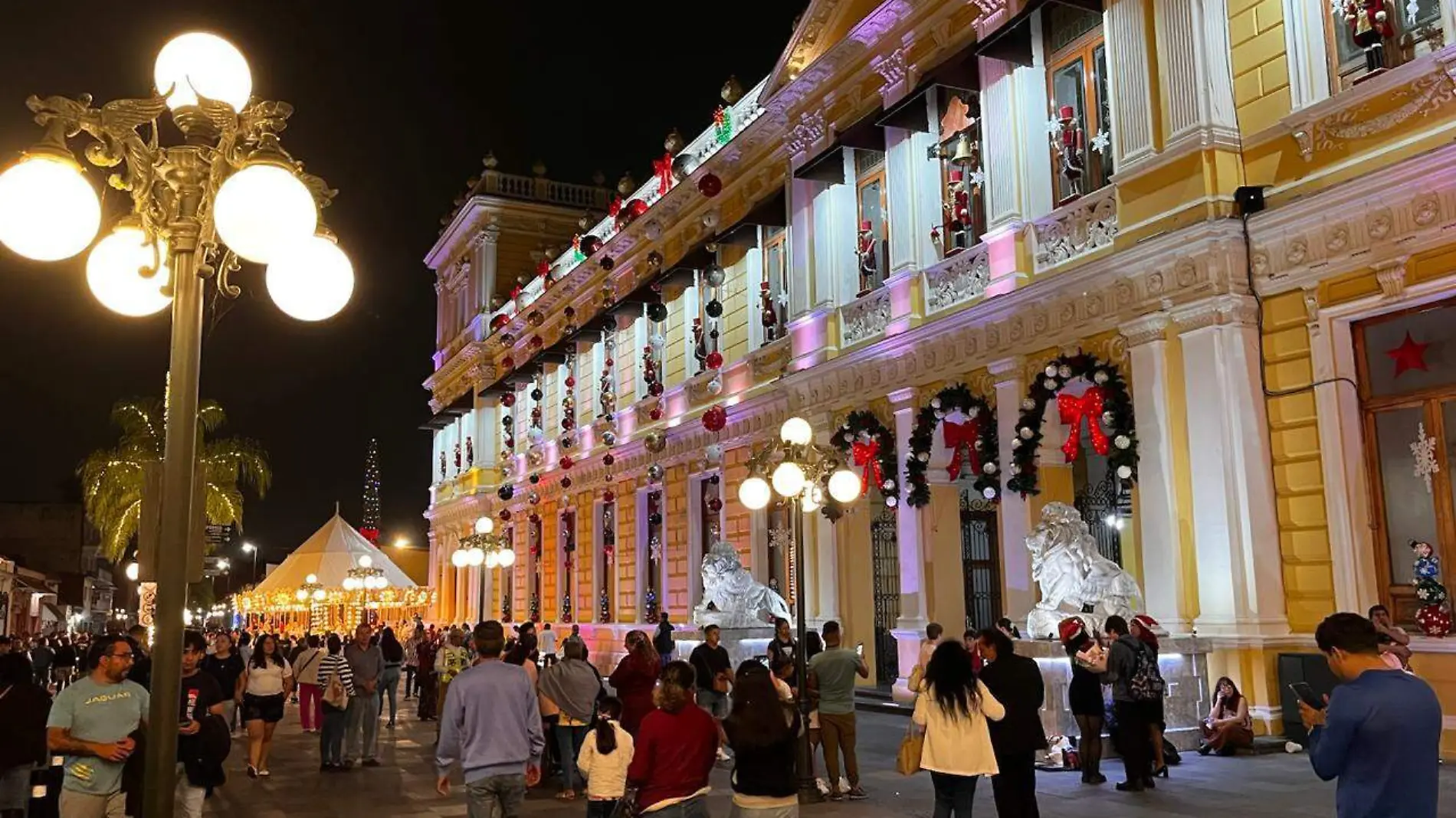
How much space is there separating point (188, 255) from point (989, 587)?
1753 cm

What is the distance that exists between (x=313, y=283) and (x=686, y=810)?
340 centimetres

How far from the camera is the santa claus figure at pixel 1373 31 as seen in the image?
12.4 m

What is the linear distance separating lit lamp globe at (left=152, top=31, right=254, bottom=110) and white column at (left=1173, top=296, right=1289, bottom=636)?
11209 millimetres

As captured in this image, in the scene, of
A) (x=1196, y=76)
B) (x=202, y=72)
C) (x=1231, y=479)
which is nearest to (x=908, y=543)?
(x=1231, y=479)

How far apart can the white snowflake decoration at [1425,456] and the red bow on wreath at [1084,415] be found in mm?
3534

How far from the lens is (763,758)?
250 inches

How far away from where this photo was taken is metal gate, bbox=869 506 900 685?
2141 centimetres

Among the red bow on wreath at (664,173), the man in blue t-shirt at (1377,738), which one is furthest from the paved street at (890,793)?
the red bow on wreath at (664,173)

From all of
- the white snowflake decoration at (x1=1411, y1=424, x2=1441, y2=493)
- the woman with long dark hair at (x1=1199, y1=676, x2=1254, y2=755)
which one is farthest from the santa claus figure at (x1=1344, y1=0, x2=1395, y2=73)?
the woman with long dark hair at (x1=1199, y1=676, x2=1254, y2=755)

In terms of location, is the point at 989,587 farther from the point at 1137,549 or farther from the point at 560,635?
the point at 560,635

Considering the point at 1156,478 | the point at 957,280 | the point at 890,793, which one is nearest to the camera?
the point at 890,793

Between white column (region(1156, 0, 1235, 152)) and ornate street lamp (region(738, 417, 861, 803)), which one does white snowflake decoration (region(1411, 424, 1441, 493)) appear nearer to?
white column (region(1156, 0, 1235, 152))

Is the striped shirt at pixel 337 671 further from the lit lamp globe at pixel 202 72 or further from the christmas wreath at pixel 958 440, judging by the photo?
the lit lamp globe at pixel 202 72

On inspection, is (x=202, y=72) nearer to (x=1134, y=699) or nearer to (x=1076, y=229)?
(x=1134, y=699)
